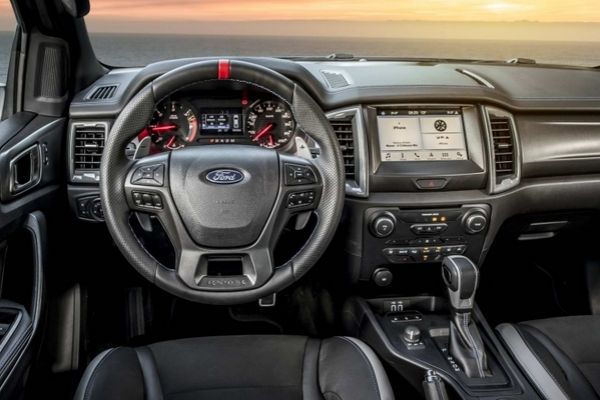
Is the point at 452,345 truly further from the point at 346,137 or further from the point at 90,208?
the point at 90,208

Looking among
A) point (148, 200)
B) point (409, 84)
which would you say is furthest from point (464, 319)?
point (148, 200)

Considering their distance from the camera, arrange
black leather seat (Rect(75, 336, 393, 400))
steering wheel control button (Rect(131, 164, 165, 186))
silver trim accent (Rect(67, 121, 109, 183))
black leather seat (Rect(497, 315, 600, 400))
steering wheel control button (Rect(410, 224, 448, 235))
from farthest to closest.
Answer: steering wheel control button (Rect(410, 224, 448, 235)) < silver trim accent (Rect(67, 121, 109, 183)) < black leather seat (Rect(497, 315, 600, 400)) < steering wheel control button (Rect(131, 164, 165, 186)) < black leather seat (Rect(75, 336, 393, 400))

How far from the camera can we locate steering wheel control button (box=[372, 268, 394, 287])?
8.34ft

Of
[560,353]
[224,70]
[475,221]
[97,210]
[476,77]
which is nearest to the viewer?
[224,70]

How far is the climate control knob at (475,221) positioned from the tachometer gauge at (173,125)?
3.29ft

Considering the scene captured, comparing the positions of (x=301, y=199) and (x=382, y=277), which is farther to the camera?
(x=382, y=277)

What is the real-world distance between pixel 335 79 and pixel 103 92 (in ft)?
2.69

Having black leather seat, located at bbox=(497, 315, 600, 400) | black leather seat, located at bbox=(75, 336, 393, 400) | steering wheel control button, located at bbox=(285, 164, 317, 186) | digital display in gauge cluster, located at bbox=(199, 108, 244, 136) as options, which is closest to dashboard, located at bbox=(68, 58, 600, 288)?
digital display in gauge cluster, located at bbox=(199, 108, 244, 136)

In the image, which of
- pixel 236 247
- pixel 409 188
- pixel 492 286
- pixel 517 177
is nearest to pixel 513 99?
pixel 517 177

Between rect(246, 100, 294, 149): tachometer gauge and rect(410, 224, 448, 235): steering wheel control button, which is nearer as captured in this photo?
rect(246, 100, 294, 149): tachometer gauge

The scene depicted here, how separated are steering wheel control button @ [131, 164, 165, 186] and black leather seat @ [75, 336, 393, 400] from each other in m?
0.48

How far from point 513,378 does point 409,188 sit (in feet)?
2.32

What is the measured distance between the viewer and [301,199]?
1.97m

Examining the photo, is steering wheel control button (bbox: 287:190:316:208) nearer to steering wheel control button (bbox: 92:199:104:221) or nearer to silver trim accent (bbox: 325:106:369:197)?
silver trim accent (bbox: 325:106:369:197)
